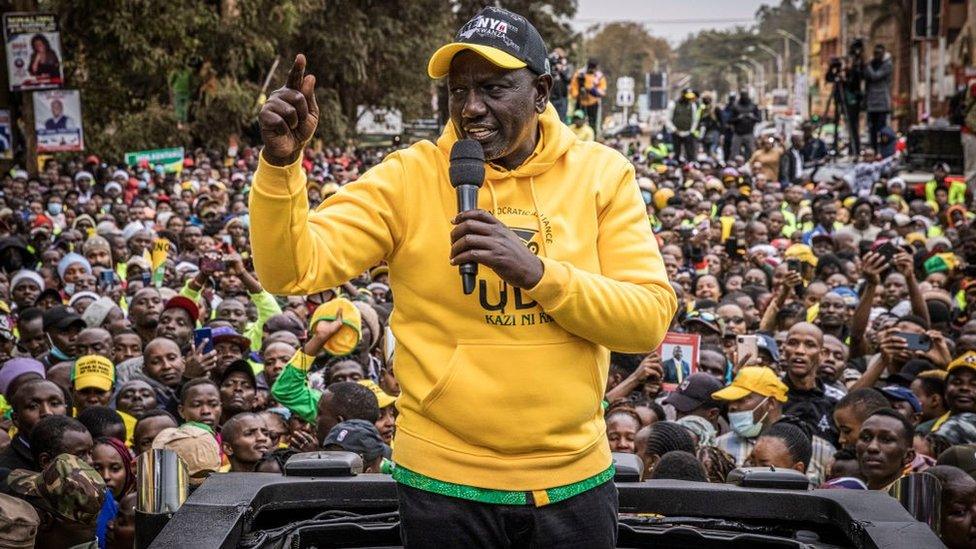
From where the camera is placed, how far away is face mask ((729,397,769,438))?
22.3 ft

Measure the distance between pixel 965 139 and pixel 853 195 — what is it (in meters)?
3.16

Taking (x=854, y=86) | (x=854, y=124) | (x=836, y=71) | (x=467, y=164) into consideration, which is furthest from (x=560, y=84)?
(x=467, y=164)

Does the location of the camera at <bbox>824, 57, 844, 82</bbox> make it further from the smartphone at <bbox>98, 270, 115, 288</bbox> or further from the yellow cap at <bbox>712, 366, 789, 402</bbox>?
the yellow cap at <bbox>712, 366, 789, 402</bbox>

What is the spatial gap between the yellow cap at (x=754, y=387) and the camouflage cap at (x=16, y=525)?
411cm

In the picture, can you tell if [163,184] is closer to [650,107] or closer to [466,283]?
A: [466,283]

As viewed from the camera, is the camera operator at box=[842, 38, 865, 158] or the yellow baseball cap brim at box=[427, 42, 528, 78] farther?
the camera operator at box=[842, 38, 865, 158]

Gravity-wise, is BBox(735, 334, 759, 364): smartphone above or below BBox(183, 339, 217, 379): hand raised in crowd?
below

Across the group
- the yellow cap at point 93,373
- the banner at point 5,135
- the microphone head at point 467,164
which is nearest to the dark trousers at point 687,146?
the banner at point 5,135

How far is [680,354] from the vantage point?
8.18 m

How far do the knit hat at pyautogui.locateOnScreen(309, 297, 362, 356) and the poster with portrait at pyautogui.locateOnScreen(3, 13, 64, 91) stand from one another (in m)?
15.5

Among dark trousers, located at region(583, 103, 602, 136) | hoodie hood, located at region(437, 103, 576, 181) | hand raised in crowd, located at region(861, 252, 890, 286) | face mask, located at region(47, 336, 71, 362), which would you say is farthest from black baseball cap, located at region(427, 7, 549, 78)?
dark trousers, located at region(583, 103, 602, 136)

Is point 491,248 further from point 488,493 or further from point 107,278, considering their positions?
point 107,278

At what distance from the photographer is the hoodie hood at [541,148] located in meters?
2.86

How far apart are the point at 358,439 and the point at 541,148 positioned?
3.37m
